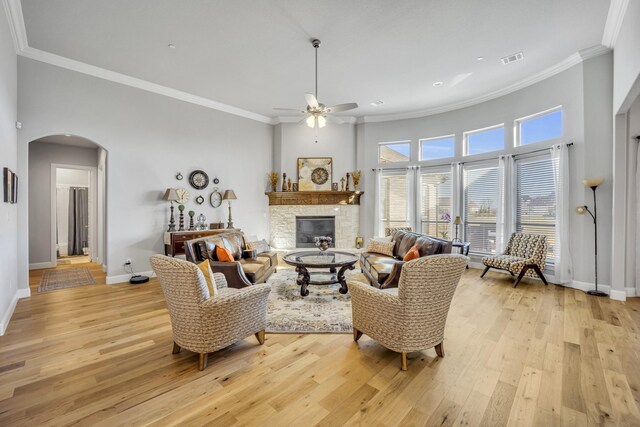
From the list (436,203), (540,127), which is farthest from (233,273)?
(540,127)

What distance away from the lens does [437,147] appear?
22.9 ft

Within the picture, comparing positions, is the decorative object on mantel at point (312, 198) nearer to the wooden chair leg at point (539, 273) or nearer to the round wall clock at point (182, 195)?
the round wall clock at point (182, 195)

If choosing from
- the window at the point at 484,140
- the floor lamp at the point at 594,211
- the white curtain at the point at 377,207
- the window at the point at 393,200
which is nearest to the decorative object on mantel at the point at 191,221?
the white curtain at the point at 377,207

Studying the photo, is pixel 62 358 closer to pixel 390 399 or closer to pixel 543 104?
pixel 390 399

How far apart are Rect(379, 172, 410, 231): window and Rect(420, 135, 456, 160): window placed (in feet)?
2.43

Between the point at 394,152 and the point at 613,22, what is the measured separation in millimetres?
4278

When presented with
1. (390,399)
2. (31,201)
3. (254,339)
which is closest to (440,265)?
(390,399)

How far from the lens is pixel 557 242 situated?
15.9ft

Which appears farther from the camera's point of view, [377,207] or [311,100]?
[377,207]

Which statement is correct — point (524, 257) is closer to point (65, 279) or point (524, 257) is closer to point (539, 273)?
point (539, 273)

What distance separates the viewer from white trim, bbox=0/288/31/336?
308cm

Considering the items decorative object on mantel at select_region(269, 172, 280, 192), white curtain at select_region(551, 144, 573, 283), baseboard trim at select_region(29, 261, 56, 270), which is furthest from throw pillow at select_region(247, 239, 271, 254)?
white curtain at select_region(551, 144, 573, 283)

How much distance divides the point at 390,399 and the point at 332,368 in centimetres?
55

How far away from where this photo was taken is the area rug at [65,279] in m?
4.83
